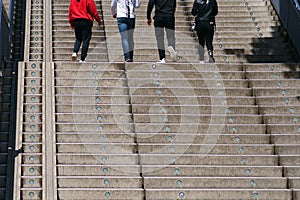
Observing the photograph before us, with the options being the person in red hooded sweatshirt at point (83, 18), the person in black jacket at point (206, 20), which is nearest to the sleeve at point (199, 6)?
the person in black jacket at point (206, 20)

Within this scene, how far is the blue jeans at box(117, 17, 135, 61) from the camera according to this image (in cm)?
1666

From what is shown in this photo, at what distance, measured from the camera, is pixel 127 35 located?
16.8m

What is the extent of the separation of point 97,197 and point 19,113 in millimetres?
2260

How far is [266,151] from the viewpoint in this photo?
14211 millimetres

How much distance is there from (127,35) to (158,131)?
9.48 feet

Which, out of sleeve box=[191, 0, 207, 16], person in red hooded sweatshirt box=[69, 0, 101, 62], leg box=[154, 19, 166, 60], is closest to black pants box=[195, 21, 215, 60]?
sleeve box=[191, 0, 207, 16]

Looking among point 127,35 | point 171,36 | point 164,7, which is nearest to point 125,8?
point 127,35

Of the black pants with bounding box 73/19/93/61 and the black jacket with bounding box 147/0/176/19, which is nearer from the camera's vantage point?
the black pants with bounding box 73/19/93/61

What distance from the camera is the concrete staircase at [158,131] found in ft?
43.4

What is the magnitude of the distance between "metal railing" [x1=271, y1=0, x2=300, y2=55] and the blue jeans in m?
3.13

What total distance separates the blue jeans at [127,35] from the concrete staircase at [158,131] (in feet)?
2.62

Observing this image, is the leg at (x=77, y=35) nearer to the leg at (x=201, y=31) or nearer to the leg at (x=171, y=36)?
the leg at (x=171, y=36)

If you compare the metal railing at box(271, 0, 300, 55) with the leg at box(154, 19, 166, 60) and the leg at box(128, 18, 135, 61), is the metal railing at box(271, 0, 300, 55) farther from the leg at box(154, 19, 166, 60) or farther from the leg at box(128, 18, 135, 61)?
the leg at box(128, 18, 135, 61)

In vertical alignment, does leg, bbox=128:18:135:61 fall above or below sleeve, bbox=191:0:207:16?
below
